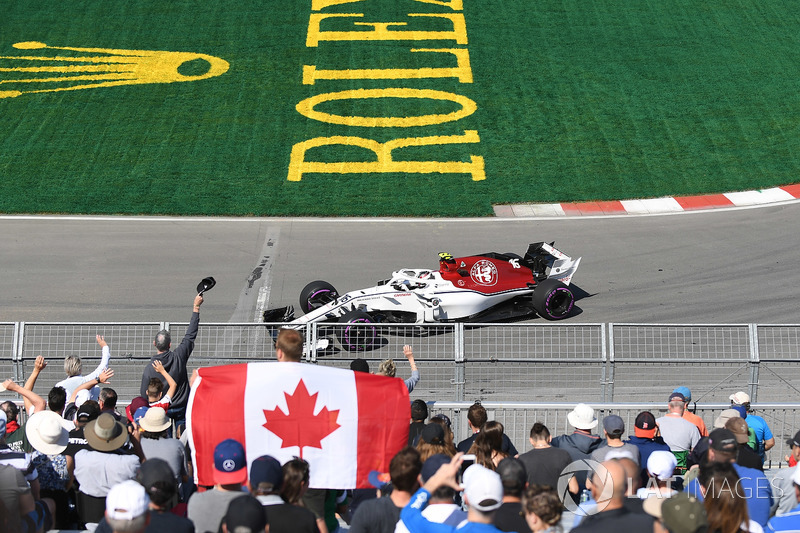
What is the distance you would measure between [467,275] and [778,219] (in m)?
10.7

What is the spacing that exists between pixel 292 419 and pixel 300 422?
2.9 inches

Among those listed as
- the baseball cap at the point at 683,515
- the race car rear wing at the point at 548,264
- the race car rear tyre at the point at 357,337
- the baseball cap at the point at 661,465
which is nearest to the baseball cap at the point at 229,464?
the baseball cap at the point at 683,515

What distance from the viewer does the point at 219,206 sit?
23484mm

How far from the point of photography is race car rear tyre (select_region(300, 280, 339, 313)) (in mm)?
16031

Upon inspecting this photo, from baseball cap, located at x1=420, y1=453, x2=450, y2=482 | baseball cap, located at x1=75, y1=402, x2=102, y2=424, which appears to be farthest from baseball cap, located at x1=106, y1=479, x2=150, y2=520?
baseball cap, located at x1=75, y1=402, x2=102, y2=424

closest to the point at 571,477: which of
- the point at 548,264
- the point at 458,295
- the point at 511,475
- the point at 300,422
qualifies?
the point at 511,475

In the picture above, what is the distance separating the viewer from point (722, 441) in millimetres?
6719

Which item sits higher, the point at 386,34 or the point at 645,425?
the point at 645,425

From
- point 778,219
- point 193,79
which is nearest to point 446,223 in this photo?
point 778,219

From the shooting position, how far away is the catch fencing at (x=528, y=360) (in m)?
12.3

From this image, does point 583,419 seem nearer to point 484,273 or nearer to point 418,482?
point 418,482

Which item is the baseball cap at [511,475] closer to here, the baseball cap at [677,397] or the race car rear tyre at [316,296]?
the baseball cap at [677,397]

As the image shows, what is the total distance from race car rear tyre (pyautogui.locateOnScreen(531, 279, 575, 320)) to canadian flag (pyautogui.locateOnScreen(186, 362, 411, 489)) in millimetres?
9271

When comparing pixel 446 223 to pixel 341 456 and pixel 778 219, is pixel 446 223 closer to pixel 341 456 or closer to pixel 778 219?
pixel 778 219
